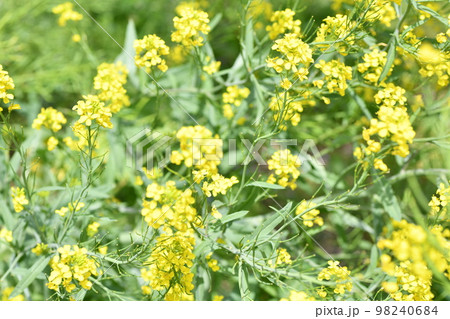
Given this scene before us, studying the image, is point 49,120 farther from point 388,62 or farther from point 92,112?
point 388,62

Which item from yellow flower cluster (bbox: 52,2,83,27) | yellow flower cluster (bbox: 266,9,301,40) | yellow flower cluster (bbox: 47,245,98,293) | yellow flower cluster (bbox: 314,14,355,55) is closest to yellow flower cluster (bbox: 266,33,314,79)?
yellow flower cluster (bbox: 314,14,355,55)

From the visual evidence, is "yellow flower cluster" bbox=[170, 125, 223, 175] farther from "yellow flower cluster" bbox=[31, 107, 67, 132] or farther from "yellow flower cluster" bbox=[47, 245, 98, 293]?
"yellow flower cluster" bbox=[31, 107, 67, 132]

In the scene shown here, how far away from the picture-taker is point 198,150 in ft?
4.61

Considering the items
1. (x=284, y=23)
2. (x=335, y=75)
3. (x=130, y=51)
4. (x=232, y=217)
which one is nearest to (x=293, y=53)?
(x=335, y=75)

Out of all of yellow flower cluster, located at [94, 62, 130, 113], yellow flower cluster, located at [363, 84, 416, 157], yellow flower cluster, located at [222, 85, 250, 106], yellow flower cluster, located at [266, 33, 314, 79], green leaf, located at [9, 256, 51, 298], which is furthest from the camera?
yellow flower cluster, located at [222, 85, 250, 106]

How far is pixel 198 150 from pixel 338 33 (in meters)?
0.64

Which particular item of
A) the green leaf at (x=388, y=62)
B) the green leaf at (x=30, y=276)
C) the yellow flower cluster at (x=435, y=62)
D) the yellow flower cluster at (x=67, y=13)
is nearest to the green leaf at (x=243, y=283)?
the green leaf at (x=30, y=276)

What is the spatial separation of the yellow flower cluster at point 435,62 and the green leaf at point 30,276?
5.19 feet

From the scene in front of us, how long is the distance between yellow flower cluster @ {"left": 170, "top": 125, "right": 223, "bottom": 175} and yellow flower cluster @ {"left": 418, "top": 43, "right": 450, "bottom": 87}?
798 millimetres

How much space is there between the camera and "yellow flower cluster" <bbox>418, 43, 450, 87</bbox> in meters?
1.46

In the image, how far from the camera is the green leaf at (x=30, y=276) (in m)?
1.52

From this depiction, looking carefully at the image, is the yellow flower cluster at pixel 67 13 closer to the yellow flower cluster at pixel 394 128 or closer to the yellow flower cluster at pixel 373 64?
the yellow flower cluster at pixel 373 64

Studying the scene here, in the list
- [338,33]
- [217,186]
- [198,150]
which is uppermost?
[338,33]
